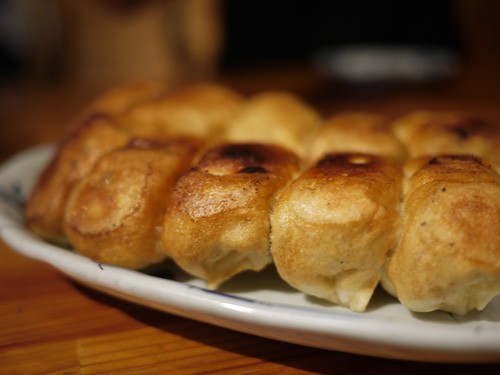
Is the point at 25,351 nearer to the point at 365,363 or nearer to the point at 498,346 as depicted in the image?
the point at 365,363

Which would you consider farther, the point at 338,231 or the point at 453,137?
the point at 453,137

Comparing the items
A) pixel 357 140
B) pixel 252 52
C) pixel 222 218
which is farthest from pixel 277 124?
pixel 252 52

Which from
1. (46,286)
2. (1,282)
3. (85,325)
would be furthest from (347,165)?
(1,282)

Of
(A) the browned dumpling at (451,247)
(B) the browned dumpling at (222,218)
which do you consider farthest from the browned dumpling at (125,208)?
(A) the browned dumpling at (451,247)

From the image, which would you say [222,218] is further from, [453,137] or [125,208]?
→ [453,137]

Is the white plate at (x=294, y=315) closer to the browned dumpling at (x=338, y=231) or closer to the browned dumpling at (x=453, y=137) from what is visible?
the browned dumpling at (x=338, y=231)

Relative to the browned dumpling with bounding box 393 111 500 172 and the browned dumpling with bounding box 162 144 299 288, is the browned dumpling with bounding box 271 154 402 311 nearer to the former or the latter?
the browned dumpling with bounding box 162 144 299 288

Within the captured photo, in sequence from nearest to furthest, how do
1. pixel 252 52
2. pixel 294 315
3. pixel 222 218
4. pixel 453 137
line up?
pixel 294 315, pixel 222 218, pixel 453 137, pixel 252 52
